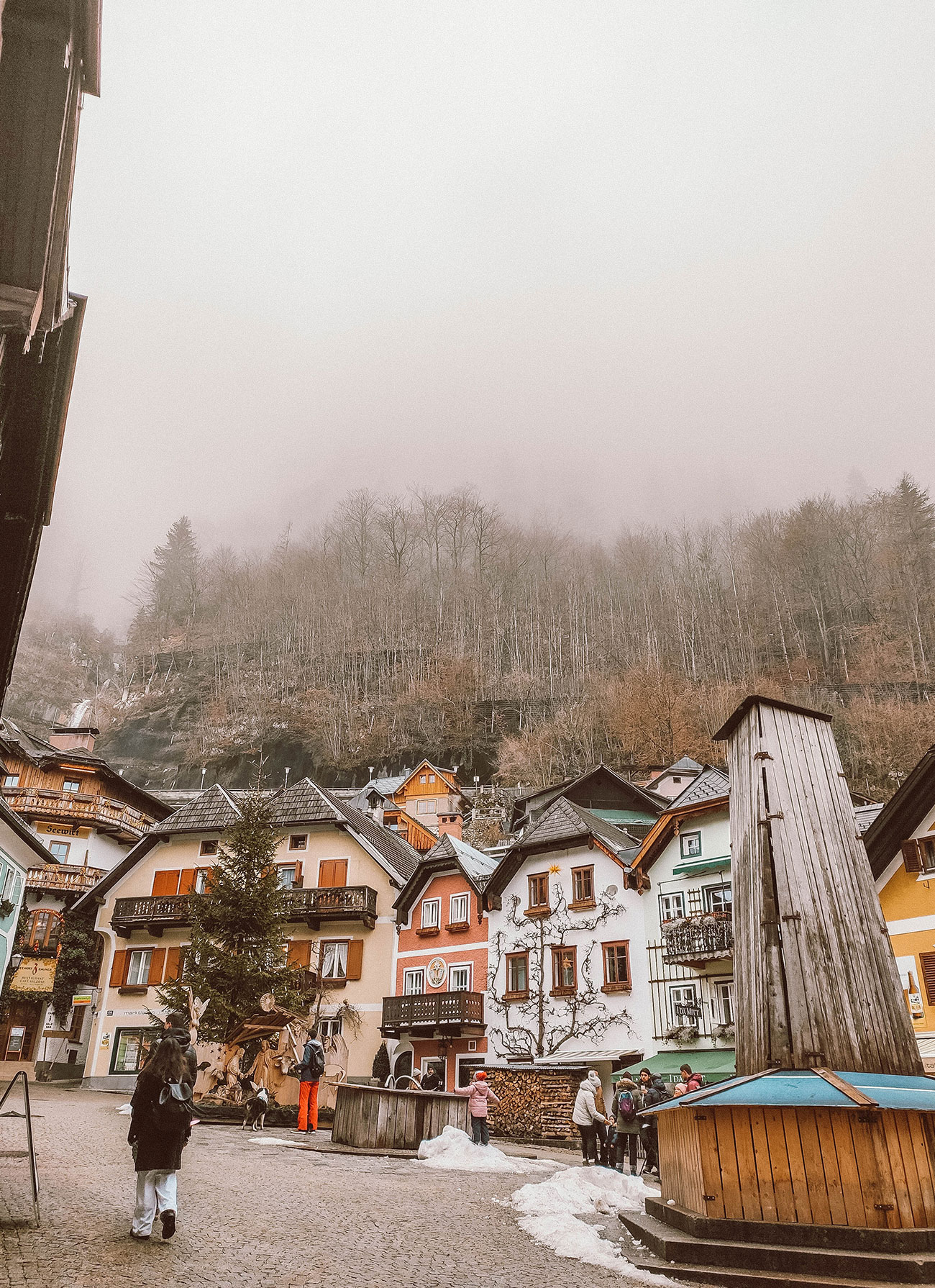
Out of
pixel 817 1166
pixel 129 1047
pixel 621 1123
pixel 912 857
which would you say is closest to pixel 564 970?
pixel 912 857

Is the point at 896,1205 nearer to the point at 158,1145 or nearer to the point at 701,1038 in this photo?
the point at 158,1145

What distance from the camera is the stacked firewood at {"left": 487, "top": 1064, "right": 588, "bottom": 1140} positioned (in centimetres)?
2225

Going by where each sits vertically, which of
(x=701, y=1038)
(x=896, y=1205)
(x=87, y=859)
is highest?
(x=87, y=859)

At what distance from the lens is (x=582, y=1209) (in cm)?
1067

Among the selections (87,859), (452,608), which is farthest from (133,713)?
(87,859)

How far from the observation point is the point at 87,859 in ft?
140

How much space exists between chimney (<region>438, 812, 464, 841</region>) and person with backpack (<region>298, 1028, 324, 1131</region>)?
4179cm

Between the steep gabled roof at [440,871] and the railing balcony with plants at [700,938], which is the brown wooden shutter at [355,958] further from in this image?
the railing balcony with plants at [700,938]

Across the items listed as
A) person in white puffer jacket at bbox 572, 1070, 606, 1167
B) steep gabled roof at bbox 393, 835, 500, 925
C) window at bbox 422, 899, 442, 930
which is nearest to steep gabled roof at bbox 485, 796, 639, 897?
steep gabled roof at bbox 393, 835, 500, 925

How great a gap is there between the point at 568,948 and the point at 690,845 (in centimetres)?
545

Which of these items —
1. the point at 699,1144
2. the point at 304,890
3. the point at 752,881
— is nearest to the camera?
the point at 699,1144

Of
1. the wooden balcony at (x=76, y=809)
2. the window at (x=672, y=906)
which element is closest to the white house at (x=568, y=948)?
the window at (x=672, y=906)

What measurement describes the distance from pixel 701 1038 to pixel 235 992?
13279 mm

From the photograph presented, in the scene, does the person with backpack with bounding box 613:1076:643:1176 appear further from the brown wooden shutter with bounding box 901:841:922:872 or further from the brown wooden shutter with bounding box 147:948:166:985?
the brown wooden shutter with bounding box 147:948:166:985
